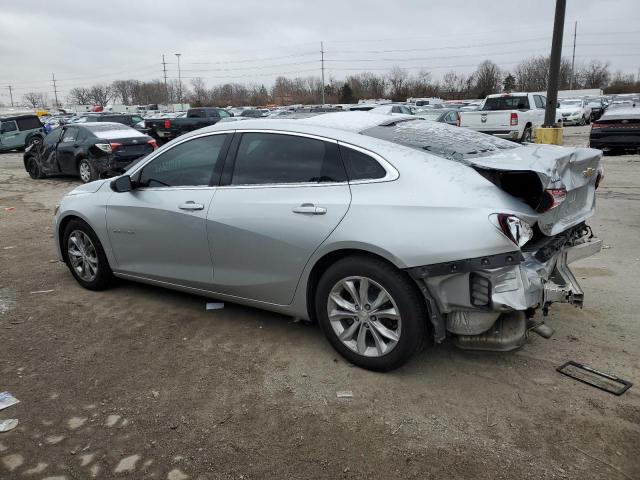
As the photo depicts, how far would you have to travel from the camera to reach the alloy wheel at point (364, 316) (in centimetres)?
351

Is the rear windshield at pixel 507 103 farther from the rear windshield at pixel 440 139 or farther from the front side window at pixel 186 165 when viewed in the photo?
the front side window at pixel 186 165

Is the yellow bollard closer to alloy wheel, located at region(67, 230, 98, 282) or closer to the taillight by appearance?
the taillight

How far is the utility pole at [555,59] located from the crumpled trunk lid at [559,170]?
9154 mm

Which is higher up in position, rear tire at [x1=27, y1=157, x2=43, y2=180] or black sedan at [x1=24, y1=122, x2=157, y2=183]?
black sedan at [x1=24, y1=122, x2=157, y2=183]

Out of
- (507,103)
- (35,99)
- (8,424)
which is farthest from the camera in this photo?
(35,99)

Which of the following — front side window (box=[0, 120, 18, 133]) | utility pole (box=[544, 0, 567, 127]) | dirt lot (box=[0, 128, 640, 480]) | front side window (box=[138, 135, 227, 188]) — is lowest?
dirt lot (box=[0, 128, 640, 480])

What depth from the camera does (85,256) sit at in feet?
17.7

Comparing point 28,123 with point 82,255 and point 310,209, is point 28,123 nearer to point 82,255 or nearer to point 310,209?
point 82,255

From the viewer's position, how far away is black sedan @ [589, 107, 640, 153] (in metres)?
15.1

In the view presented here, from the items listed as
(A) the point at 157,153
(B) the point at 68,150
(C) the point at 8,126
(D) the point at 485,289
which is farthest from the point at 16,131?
(D) the point at 485,289

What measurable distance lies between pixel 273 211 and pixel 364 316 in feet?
3.29

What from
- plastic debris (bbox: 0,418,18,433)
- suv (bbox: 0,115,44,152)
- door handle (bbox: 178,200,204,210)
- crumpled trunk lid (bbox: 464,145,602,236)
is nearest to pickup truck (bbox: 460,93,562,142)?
crumpled trunk lid (bbox: 464,145,602,236)

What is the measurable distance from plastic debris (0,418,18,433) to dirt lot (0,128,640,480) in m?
0.05

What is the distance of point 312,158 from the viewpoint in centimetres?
389
